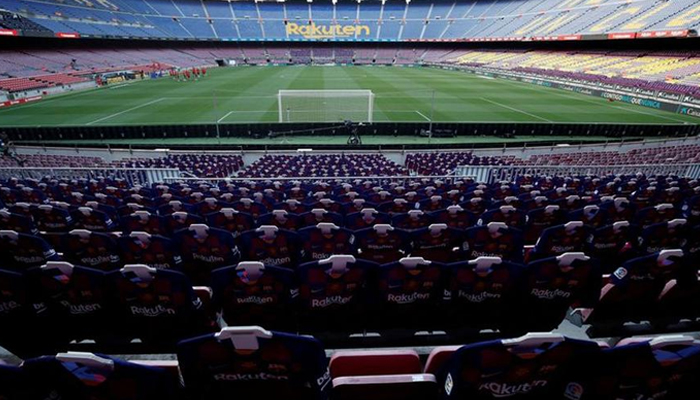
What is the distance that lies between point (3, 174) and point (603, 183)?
21.6 meters

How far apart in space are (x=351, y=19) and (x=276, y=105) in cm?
7148

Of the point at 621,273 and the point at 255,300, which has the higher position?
the point at 621,273

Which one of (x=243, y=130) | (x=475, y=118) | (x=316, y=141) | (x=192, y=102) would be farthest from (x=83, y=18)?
(x=475, y=118)

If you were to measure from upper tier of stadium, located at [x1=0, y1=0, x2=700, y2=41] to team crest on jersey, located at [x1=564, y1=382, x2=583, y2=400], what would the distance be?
53013 millimetres

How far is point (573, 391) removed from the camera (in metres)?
2.29

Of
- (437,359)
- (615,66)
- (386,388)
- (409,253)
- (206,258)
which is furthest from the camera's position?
(615,66)

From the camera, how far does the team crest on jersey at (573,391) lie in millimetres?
2266

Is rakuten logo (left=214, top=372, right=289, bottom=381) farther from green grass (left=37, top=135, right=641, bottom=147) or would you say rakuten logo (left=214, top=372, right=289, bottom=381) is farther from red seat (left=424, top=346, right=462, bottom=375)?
green grass (left=37, top=135, right=641, bottom=147)

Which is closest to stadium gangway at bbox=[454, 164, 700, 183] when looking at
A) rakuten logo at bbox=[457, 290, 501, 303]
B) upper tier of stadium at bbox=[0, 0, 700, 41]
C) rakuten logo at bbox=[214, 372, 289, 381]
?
rakuten logo at bbox=[457, 290, 501, 303]

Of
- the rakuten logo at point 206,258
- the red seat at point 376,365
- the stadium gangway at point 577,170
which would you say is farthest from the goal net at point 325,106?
the red seat at point 376,365

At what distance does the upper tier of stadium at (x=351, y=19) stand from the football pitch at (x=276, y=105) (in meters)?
14.8

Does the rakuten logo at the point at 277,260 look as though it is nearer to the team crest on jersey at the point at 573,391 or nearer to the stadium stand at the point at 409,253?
the stadium stand at the point at 409,253

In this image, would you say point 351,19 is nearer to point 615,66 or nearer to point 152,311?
point 615,66

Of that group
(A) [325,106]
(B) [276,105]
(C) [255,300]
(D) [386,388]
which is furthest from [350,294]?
(B) [276,105]
